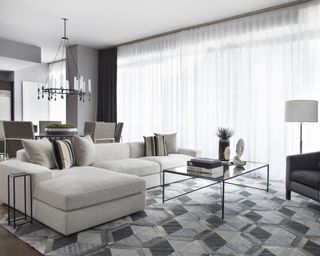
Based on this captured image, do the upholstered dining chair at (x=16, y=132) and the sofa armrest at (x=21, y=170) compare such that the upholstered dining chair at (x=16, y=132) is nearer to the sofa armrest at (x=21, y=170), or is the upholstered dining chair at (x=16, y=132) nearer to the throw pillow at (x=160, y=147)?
the sofa armrest at (x=21, y=170)

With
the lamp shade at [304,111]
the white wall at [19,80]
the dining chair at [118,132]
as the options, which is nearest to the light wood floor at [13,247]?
the lamp shade at [304,111]

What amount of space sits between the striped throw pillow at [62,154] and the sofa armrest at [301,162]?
265cm

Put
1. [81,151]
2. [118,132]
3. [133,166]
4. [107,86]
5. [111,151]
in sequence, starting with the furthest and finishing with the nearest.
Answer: [107,86], [118,132], [111,151], [133,166], [81,151]

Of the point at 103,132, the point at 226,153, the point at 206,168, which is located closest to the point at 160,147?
the point at 226,153

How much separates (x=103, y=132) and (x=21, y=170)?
256cm

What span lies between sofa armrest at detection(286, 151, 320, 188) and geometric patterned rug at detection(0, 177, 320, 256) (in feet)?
1.28

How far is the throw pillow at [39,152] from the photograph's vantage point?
3254 mm

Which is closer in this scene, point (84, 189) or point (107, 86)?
point (84, 189)

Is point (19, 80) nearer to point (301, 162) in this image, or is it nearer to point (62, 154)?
point (62, 154)

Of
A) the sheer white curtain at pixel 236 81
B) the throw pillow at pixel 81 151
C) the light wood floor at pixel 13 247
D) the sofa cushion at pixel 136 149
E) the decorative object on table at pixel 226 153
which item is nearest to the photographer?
the light wood floor at pixel 13 247

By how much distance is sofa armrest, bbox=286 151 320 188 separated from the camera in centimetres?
346

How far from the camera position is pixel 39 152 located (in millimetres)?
3291

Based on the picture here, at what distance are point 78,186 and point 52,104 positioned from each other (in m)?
7.59

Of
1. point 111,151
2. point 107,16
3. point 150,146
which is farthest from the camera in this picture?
point 107,16
